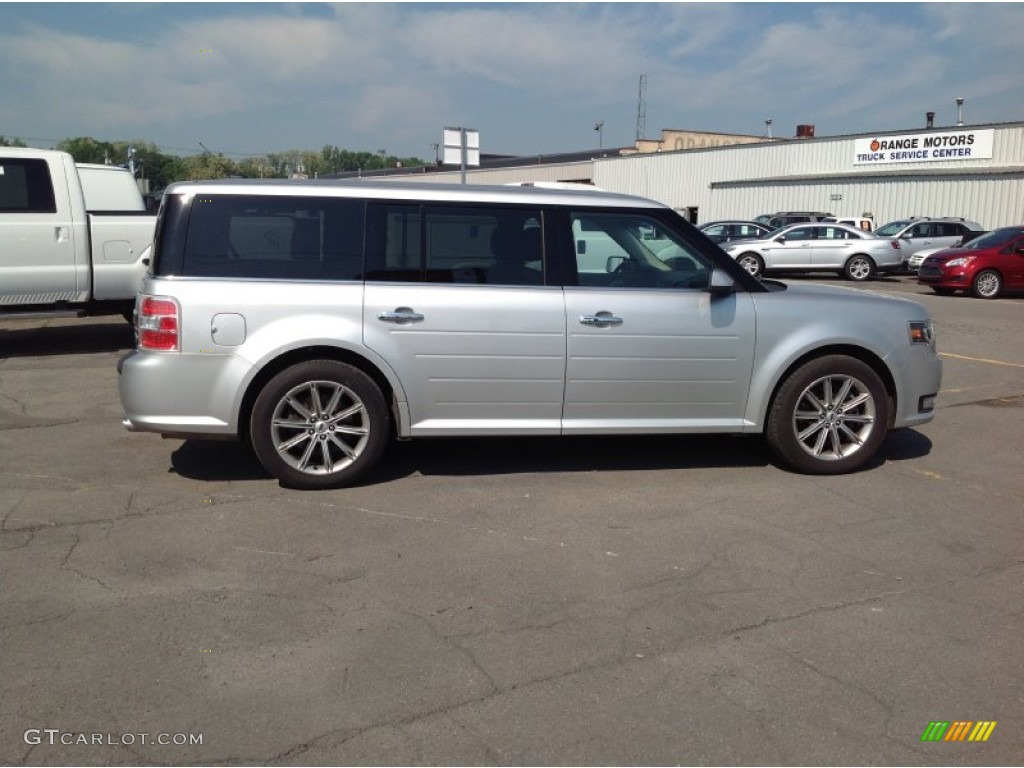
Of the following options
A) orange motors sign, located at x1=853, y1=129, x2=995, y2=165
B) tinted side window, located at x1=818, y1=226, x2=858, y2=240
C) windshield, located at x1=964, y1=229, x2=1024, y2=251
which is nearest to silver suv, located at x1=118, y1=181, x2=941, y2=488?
windshield, located at x1=964, y1=229, x2=1024, y2=251

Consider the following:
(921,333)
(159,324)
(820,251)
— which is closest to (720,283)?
(921,333)

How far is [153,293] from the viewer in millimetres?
5387

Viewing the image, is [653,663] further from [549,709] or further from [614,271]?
[614,271]

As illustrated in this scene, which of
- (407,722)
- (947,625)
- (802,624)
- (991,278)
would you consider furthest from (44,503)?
(991,278)

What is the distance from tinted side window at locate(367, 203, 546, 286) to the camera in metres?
5.66

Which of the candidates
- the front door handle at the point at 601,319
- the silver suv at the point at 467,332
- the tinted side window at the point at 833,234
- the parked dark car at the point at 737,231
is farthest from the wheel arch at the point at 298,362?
the parked dark car at the point at 737,231

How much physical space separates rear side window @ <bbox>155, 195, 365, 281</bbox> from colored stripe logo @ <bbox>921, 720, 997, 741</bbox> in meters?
3.83

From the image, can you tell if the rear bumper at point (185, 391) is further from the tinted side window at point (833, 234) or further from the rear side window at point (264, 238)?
the tinted side window at point (833, 234)

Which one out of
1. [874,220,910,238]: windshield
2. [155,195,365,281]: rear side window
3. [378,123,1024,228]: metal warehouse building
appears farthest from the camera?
[378,123,1024,228]: metal warehouse building

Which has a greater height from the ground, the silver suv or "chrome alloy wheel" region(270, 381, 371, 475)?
the silver suv

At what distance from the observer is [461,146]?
1664 centimetres

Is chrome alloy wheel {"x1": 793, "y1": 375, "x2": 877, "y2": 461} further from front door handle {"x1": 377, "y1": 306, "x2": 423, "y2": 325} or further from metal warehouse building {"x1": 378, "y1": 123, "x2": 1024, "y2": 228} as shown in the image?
metal warehouse building {"x1": 378, "y1": 123, "x2": 1024, "y2": 228}

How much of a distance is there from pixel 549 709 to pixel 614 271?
3.27 meters

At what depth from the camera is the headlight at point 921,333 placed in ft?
20.5
